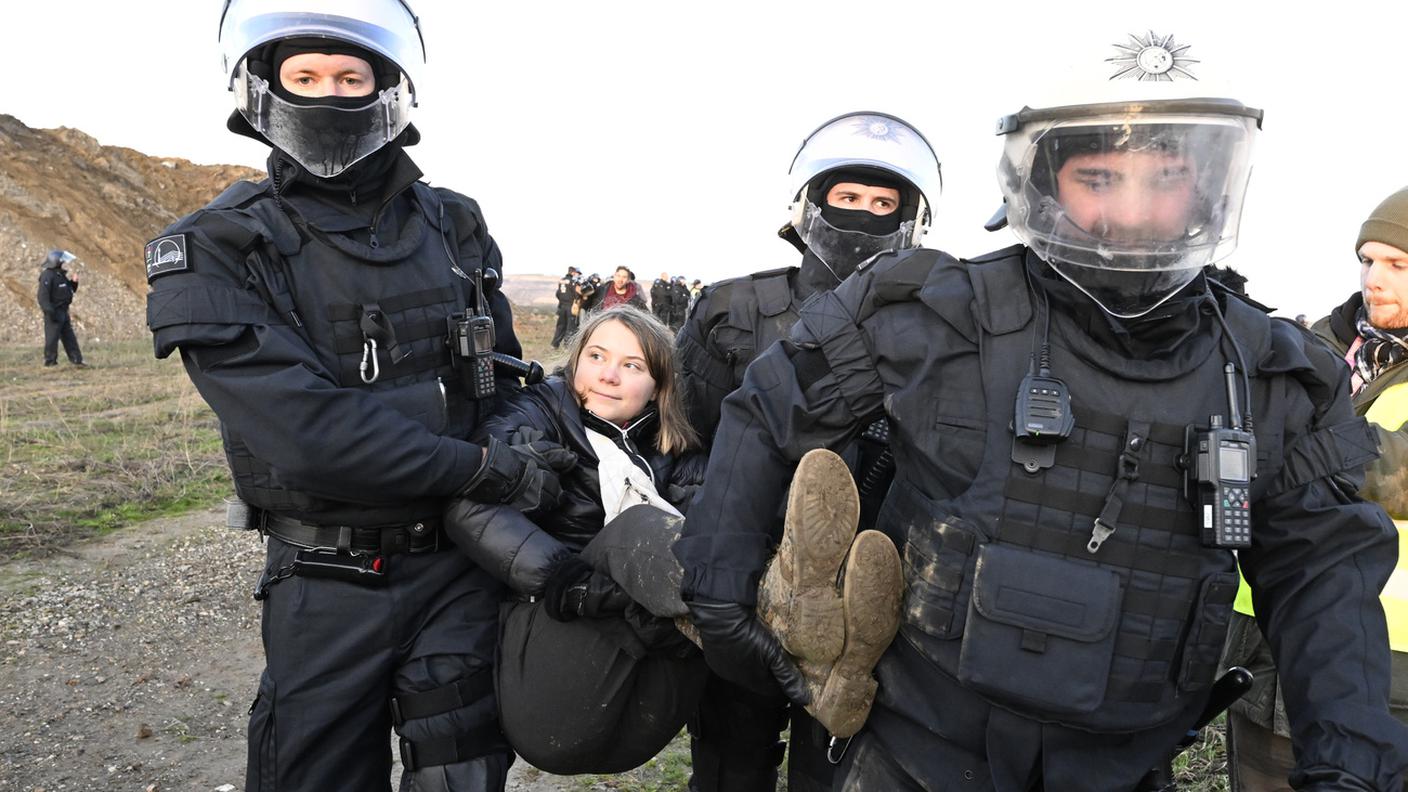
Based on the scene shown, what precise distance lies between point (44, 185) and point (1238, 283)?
3674 centimetres

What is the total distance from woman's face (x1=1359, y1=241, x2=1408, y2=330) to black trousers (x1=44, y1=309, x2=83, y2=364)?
54.9 ft

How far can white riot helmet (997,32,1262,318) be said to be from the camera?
185 cm

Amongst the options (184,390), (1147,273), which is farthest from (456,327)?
(184,390)

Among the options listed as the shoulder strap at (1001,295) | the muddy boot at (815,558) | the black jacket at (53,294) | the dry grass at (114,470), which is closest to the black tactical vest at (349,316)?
the muddy boot at (815,558)

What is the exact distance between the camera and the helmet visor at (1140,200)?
73.2 inches

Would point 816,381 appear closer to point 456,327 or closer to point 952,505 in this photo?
point 952,505

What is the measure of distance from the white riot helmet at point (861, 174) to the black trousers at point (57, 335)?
605 inches

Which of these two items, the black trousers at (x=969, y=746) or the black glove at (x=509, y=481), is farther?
the black glove at (x=509, y=481)

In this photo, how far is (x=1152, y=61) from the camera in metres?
1.87

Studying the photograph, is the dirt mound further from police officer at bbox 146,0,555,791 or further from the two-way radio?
the two-way radio

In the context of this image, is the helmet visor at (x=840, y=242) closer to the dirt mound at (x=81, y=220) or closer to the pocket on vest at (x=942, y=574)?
the pocket on vest at (x=942, y=574)

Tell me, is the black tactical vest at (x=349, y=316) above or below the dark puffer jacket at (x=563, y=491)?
above

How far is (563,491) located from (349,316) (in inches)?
28.3

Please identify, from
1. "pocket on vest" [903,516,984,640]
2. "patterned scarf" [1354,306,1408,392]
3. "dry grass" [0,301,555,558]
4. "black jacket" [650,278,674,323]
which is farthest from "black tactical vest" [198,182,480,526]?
"black jacket" [650,278,674,323]
